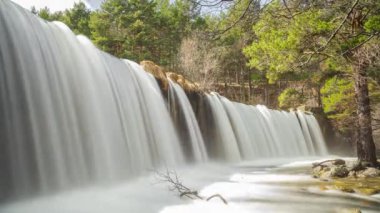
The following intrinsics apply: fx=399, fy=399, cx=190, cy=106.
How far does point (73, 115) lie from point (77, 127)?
0.30m

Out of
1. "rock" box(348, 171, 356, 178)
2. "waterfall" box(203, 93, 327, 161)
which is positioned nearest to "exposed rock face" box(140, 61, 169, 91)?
"waterfall" box(203, 93, 327, 161)

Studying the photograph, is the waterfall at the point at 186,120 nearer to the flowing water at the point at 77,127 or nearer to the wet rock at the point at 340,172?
the flowing water at the point at 77,127

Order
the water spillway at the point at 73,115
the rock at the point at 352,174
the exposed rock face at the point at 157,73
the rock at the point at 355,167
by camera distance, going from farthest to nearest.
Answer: the exposed rock face at the point at 157,73 → the rock at the point at 355,167 → the rock at the point at 352,174 → the water spillway at the point at 73,115

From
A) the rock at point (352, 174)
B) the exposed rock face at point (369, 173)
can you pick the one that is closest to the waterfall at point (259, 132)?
the rock at point (352, 174)

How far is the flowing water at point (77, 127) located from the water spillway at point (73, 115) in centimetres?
2

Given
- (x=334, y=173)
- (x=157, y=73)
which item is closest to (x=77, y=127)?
(x=334, y=173)

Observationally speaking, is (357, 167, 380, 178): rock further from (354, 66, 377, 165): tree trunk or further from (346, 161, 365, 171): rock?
(354, 66, 377, 165): tree trunk

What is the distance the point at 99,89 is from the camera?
11414 mm

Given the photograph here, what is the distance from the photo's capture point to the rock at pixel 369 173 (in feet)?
38.8

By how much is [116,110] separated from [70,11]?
33032 millimetres

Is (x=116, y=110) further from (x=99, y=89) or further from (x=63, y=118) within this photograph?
(x=63, y=118)

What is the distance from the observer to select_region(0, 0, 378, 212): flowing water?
7566 mm

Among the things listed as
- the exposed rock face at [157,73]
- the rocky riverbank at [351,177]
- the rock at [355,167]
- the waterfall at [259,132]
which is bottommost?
the rocky riverbank at [351,177]

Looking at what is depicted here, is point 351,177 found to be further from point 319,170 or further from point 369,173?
point 319,170
